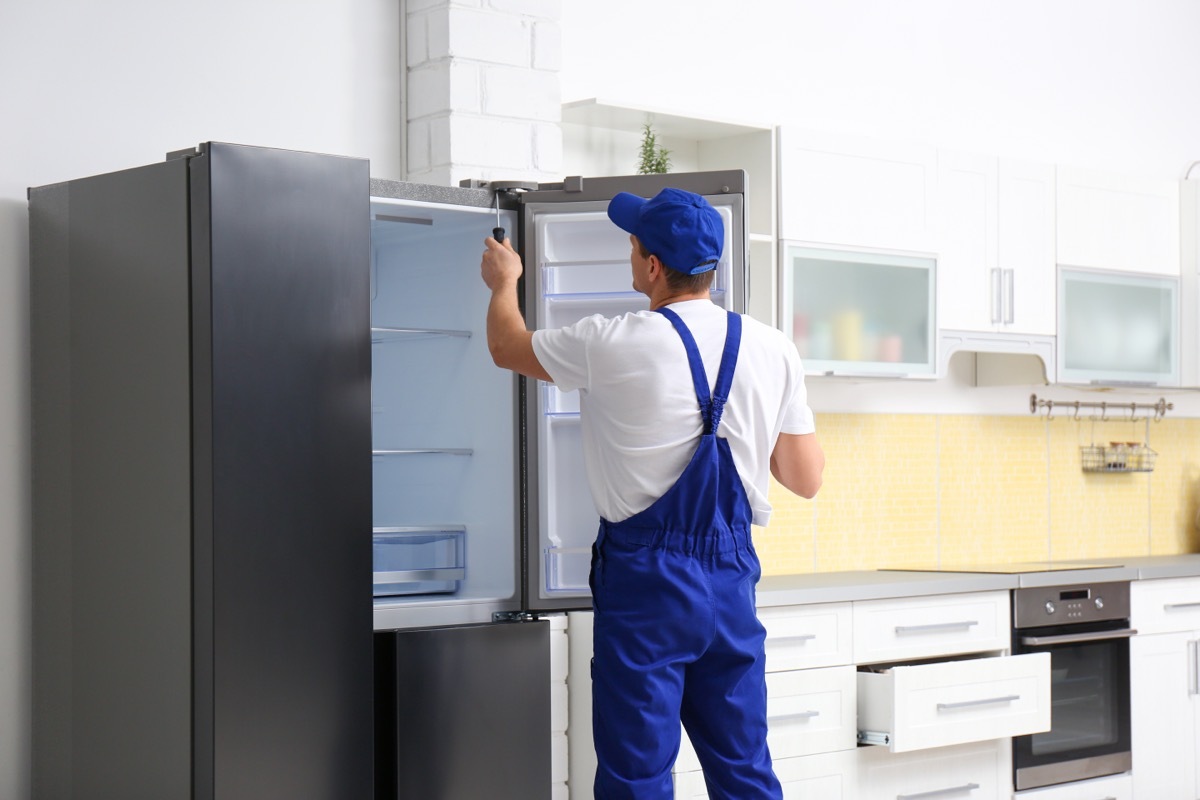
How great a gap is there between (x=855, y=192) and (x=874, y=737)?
1.56m

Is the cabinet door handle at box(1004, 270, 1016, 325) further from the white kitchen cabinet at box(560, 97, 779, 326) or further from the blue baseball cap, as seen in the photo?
Result: the blue baseball cap

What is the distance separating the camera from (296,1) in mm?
3445

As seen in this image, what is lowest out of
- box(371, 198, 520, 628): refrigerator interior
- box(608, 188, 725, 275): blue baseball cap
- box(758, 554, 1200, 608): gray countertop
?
box(758, 554, 1200, 608): gray countertop

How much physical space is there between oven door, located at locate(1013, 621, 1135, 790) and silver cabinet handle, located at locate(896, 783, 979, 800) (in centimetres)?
18

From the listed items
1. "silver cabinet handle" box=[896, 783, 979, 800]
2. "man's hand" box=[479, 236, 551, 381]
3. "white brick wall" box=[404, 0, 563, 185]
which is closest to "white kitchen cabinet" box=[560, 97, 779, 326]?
"white brick wall" box=[404, 0, 563, 185]

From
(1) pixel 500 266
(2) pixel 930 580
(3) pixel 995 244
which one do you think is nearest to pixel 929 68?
(3) pixel 995 244

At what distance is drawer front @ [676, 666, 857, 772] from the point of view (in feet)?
12.1

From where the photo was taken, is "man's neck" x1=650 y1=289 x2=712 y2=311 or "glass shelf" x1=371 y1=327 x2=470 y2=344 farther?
"glass shelf" x1=371 y1=327 x2=470 y2=344

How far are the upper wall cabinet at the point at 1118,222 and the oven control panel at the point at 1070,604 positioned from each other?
109 centimetres

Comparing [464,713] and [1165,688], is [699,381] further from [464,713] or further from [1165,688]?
[1165,688]

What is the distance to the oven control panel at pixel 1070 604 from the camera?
13.9 ft

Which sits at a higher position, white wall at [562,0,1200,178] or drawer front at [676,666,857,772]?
white wall at [562,0,1200,178]

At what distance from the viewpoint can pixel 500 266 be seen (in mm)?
2754

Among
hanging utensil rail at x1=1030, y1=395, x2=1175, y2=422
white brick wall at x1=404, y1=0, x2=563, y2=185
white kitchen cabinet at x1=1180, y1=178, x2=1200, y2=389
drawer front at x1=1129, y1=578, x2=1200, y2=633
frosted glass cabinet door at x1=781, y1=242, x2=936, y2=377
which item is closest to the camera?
white brick wall at x1=404, y1=0, x2=563, y2=185
